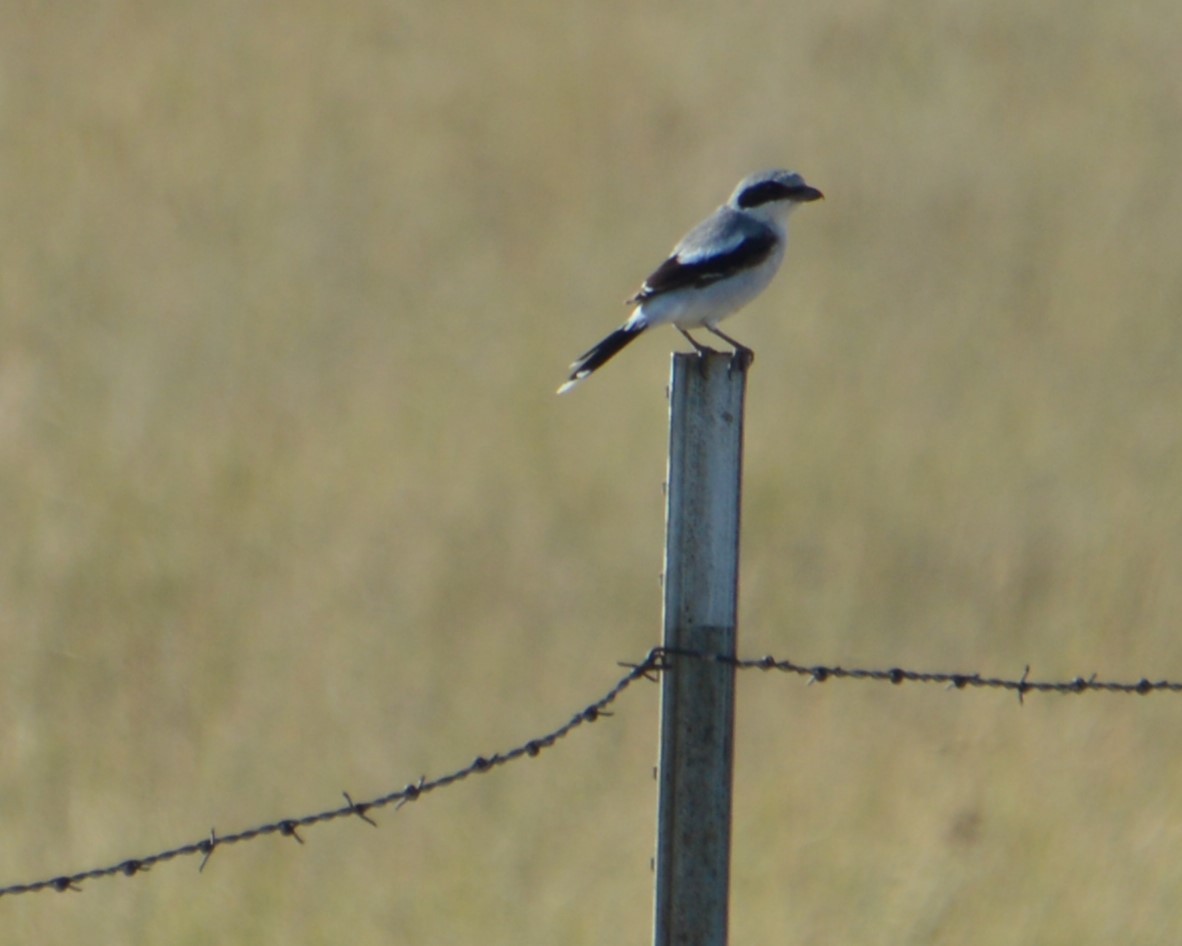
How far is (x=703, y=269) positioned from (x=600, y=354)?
1.45 ft

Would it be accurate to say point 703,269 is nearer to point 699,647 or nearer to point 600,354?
point 600,354

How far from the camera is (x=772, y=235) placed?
6.60 m

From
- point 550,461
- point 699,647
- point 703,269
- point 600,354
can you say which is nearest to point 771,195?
point 703,269

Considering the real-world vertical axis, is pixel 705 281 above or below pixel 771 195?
below

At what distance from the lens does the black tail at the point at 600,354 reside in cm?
617

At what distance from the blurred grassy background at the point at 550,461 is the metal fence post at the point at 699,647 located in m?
2.65

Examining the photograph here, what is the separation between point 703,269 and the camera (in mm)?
6332

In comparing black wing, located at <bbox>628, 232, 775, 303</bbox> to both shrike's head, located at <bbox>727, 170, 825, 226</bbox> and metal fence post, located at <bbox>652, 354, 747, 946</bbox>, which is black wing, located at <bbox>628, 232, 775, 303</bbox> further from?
metal fence post, located at <bbox>652, 354, 747, 946</bbox>

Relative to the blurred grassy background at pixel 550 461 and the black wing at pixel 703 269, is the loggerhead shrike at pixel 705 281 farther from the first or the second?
the blurred grassy background at pixel 550 461

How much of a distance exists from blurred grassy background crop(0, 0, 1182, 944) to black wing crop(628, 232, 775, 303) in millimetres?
1740

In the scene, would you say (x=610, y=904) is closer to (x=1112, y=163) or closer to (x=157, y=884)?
(x=157, y=884)

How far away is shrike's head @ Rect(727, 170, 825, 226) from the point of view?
6922mm

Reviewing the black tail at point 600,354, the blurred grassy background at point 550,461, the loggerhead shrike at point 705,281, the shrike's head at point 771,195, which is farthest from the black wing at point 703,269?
the blurred grassy background at point 550,461

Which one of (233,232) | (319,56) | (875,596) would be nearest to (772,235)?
(875,596)
